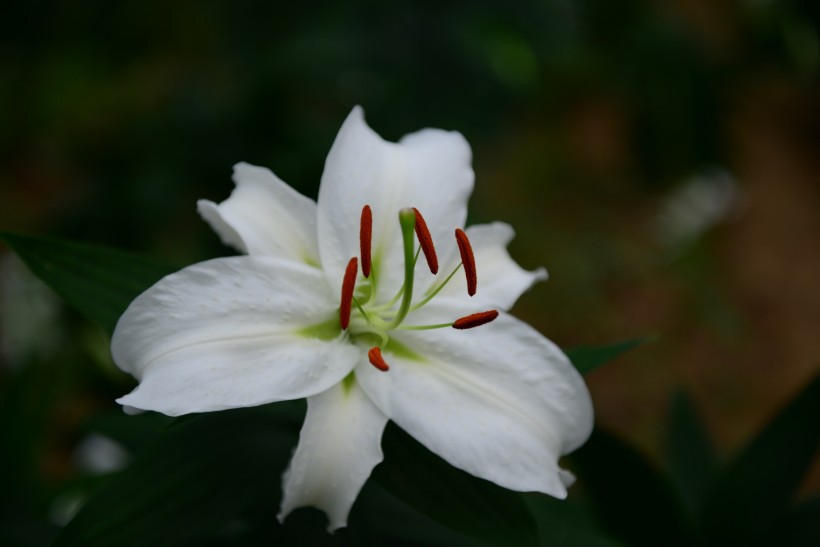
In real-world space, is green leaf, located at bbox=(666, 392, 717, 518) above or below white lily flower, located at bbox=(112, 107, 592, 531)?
below

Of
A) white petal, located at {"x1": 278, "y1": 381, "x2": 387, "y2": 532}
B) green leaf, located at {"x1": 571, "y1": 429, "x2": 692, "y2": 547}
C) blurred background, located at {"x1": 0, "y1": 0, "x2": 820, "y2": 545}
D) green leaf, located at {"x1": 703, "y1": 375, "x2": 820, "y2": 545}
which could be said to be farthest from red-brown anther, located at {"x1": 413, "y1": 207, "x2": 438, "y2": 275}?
blurred background, located at {"x1": 0, "y1": 0, "x2": 820, "y2": 545}

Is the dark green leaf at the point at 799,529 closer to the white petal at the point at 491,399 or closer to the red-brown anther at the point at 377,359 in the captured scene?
the white petal at the point at 491,399

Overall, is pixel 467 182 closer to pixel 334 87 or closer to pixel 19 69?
pixel 334 87

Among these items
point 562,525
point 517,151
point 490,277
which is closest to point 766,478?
point 562,525

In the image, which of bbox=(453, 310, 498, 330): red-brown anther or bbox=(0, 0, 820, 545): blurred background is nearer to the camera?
bbox=(453, 310, 498, 330): red-brown anther

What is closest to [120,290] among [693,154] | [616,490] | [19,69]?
[616,490]

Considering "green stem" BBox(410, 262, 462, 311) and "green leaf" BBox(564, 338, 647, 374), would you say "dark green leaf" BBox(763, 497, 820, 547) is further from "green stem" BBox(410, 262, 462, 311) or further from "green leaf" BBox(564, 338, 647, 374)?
"green stem" BBox(410, 262, 462, 311)

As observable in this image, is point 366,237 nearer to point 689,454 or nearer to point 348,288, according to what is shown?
point 348,288

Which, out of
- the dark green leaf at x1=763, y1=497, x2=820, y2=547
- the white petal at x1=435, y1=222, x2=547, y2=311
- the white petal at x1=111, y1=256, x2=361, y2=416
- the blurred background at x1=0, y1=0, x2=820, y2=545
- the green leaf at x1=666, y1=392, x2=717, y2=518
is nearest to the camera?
the white petal at x1=111, y1=256, x2=361, y2=416
